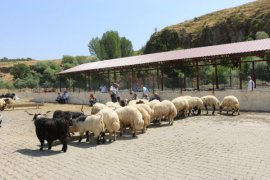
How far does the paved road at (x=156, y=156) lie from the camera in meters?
8.37

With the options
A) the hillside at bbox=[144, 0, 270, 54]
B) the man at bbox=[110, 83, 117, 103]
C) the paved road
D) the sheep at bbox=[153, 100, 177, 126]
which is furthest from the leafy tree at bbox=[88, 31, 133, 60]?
the paved road

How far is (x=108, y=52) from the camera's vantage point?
8188cm

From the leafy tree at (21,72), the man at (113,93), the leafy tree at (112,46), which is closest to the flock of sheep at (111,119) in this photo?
the man at (113,93)

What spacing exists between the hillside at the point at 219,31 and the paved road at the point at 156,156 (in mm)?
50569

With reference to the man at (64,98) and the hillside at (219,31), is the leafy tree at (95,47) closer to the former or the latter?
the hillside at (219,31)

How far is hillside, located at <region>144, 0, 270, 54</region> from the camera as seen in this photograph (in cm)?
6685

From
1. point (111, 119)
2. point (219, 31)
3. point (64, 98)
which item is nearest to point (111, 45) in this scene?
point (219, 31)

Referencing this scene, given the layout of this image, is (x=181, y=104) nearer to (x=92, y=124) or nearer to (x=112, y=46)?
(x=92, y=124)

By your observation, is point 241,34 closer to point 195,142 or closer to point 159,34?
point 159,34

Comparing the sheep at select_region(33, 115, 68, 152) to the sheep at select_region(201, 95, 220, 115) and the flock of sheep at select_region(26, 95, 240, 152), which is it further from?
the sheep at select_region(201, 95, 220, 115)

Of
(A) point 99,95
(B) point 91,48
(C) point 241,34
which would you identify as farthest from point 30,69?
(A) point 99,95

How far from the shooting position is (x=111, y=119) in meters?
12.5

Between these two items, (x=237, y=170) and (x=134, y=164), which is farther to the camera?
(x=134, y=164)

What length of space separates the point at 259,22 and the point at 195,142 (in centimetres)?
5867
